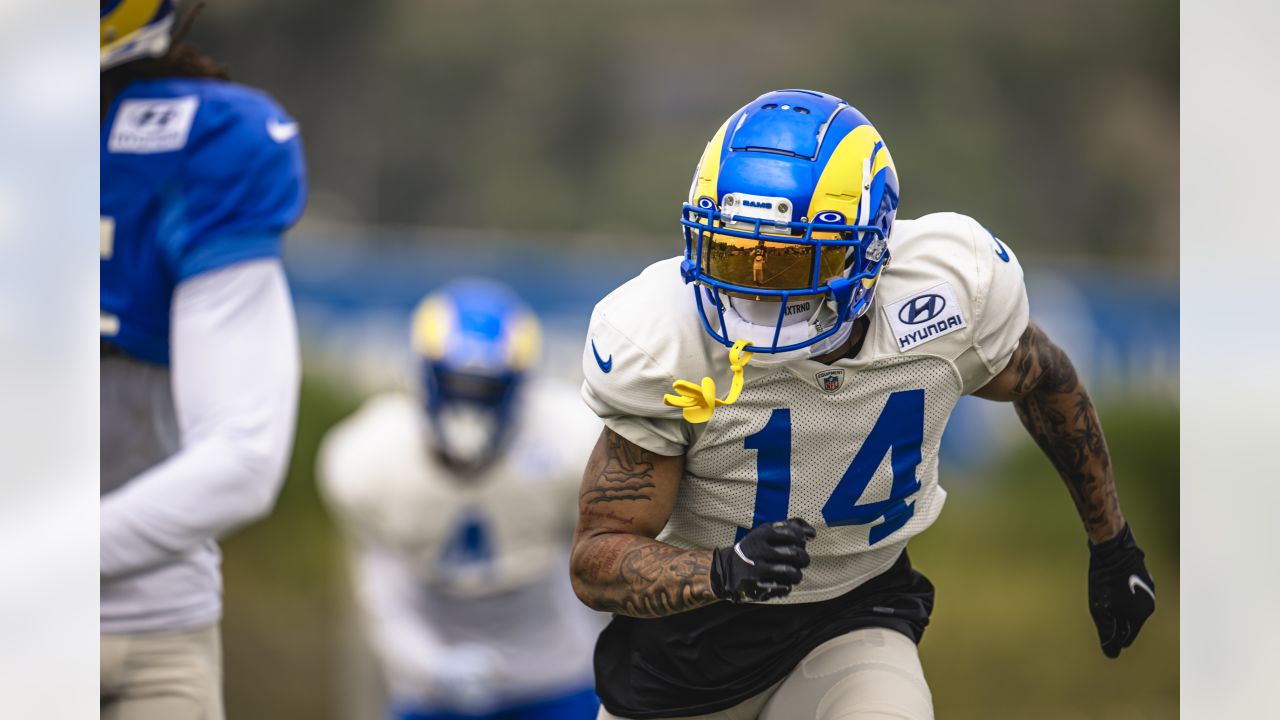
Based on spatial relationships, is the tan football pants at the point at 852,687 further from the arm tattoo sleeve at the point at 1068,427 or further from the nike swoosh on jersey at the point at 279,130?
the nike swoosh on jersey at the point at 279,130

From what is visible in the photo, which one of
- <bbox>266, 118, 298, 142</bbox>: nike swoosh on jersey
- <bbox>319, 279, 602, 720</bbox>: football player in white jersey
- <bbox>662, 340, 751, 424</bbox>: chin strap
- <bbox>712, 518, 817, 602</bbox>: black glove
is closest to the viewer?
<bbox>712, 518, 817, 602</bbox>: black glove

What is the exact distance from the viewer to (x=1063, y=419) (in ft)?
7.48

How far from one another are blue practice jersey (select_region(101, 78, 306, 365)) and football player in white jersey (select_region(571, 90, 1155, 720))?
78 cm

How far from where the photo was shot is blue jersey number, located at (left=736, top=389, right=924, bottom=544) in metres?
2.12

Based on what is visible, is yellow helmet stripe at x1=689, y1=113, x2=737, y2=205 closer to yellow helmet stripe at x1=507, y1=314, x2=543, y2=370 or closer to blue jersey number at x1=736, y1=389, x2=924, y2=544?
blue jersey number at x1=736, y1=389, x2=924, y2=544

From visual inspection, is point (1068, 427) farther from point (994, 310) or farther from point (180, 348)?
point (180, 348)

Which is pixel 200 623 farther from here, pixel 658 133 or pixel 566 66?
pixel 566 66

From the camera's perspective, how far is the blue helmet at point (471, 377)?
4.39 metres

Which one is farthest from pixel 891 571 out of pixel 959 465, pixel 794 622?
pixel 959 465

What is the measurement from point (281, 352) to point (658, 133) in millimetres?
6288

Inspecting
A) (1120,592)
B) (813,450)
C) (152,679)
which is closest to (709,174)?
(813,450)

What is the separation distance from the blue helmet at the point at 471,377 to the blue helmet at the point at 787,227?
2.39 metres

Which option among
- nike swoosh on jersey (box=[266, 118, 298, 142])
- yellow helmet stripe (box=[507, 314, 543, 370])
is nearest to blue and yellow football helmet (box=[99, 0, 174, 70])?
nike swoosh on jersey (box=[266, 118, 298, 142])
